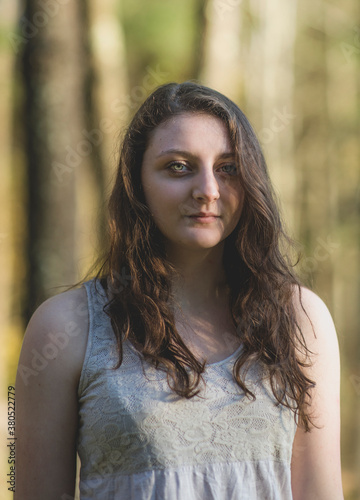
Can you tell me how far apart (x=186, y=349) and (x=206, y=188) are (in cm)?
44

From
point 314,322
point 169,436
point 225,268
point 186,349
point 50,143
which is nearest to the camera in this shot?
point 169,436

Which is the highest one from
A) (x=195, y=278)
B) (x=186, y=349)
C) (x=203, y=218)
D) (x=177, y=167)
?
(x=177, y=167)

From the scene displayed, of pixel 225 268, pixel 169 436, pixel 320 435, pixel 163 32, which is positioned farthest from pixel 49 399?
pixel 163 32

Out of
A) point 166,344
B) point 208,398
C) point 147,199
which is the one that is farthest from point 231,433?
point 147,199

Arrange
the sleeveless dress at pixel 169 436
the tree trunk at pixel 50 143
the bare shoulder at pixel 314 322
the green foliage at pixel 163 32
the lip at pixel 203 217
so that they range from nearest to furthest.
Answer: the sleeveless dress at pixel 169 436 → the lip at pixel 203 217 → the bare shoulder at pixel 314 322 → the tree trunk at pixel 50 143 → the green foliage at pixel 163 32

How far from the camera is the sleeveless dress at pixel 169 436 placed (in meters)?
1.56

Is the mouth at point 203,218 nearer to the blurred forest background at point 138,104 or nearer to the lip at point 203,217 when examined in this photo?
the lip at point 203,217

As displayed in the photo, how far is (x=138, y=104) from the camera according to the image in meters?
4.86

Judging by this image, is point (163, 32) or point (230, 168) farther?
point (163, 32)

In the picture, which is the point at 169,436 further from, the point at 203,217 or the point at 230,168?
the point at 230,168

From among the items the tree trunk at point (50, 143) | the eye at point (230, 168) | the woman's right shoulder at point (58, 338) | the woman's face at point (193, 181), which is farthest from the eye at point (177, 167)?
the tree trunk at point (50, 143)

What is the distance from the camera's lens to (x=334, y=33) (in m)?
8.10

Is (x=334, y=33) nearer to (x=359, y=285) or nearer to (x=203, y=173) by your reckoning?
(x=359, y=285)

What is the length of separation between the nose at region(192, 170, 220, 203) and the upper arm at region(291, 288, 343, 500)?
49 centimetres
